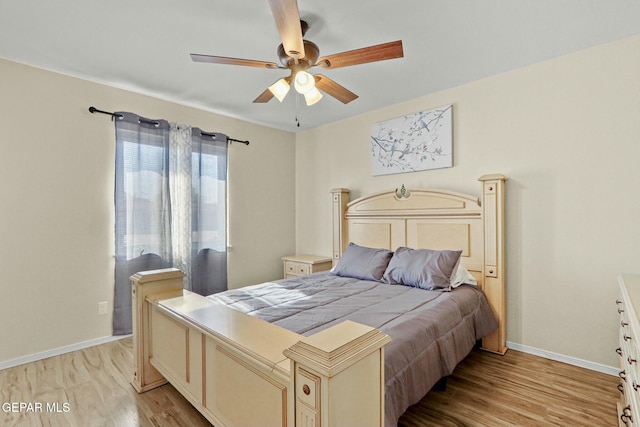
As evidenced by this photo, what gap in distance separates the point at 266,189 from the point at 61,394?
9.76 ft

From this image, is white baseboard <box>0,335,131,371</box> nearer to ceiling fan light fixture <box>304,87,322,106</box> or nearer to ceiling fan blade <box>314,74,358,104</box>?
ceiling fan light fixture <box>304,87,322,106</box>

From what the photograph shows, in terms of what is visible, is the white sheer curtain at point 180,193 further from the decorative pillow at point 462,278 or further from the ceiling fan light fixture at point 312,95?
the decorative pillow at point 462,278

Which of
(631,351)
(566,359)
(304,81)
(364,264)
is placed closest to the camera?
(631,351)

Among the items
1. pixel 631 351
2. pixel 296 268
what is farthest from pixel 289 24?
pixel 296 268

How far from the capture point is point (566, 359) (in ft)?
8.34

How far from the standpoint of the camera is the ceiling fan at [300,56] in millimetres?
1564

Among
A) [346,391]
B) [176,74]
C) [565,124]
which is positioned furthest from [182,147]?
[565,124]

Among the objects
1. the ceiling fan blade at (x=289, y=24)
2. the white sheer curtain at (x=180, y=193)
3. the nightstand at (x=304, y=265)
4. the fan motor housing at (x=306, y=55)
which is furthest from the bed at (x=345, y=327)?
the fan motor housing at (x=306, y=55)

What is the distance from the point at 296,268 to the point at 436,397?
2.42 m

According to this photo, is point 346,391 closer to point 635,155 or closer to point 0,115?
point 635,155

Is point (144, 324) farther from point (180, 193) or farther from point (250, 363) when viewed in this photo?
point (180, 193)

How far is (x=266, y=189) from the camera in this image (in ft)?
14.5

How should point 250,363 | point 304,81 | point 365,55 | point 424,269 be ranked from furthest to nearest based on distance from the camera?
point 424,269 → point 304,81 → point 365,55 → point 250,363

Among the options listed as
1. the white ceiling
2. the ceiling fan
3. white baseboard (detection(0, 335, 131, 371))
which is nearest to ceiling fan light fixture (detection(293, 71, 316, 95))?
the ceiling fan
